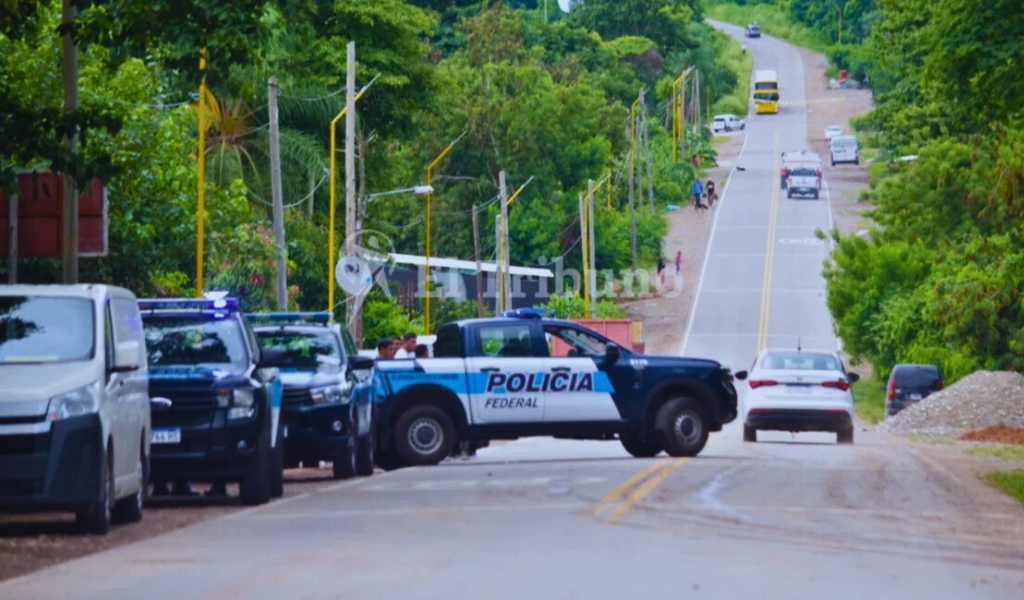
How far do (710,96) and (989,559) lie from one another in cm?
14005

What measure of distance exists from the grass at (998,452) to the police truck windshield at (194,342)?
13309 mm

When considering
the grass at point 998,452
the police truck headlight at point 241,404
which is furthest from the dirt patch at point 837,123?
the police truck headlight at point 241,404

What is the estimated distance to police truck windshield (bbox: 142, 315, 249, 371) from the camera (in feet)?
62.5

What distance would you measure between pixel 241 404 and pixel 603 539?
5003 mm

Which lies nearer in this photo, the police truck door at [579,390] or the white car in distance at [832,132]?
the police truck door at [579,390]

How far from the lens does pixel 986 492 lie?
67.6 ft

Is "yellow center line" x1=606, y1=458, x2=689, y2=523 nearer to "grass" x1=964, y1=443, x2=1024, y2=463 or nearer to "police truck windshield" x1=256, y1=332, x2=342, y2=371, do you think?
"police truck windshield" x1=256, y1=332, x2=342, y2=371

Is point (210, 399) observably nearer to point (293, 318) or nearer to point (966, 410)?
point (293, 318)

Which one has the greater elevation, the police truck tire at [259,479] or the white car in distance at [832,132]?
the white car in distance at [832,132]

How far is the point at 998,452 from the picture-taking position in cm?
3033

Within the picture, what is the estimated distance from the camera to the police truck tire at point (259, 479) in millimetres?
18672

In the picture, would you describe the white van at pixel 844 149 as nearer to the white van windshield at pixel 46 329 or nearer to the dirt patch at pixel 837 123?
the dirt patch at pixel 837 123

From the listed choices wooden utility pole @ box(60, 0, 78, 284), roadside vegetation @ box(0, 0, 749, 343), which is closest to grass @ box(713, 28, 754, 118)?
roadside vegetation @ box(0, 0, 749, 343)

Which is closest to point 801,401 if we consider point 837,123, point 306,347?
point 306,347
